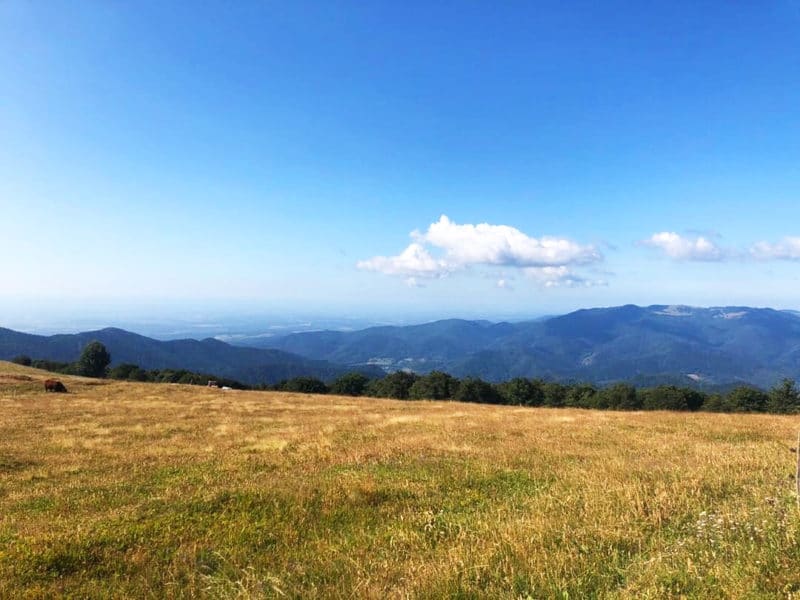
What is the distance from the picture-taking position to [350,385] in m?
108

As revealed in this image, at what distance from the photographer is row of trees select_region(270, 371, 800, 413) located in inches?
3686

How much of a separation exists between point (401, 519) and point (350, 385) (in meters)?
102

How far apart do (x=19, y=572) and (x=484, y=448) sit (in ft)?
42.1

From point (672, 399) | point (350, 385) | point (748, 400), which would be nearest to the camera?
point (748, 400)

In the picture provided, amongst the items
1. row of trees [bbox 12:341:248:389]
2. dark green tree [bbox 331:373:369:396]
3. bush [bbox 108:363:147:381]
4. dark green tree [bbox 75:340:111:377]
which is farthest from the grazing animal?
dark green tree [bbox 75:340:111:377]

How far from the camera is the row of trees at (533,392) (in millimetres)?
93625

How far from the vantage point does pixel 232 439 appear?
64.4ft

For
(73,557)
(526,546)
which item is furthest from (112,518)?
(526,546)

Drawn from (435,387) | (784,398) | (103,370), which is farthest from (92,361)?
(784,398)

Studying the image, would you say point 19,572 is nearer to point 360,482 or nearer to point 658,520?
point 360,482

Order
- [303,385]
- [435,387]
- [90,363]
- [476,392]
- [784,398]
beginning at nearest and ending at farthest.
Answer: [784,398] → [476,392] → [90,363] → [303,385] → [435,387]

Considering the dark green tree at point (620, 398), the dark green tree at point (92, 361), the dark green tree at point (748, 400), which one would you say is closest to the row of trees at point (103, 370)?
the dark green tree at point (92, 361)

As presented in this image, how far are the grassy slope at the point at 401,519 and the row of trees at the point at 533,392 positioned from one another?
3257 inches

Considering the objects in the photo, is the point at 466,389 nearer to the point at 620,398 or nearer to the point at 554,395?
the point at 554,395
